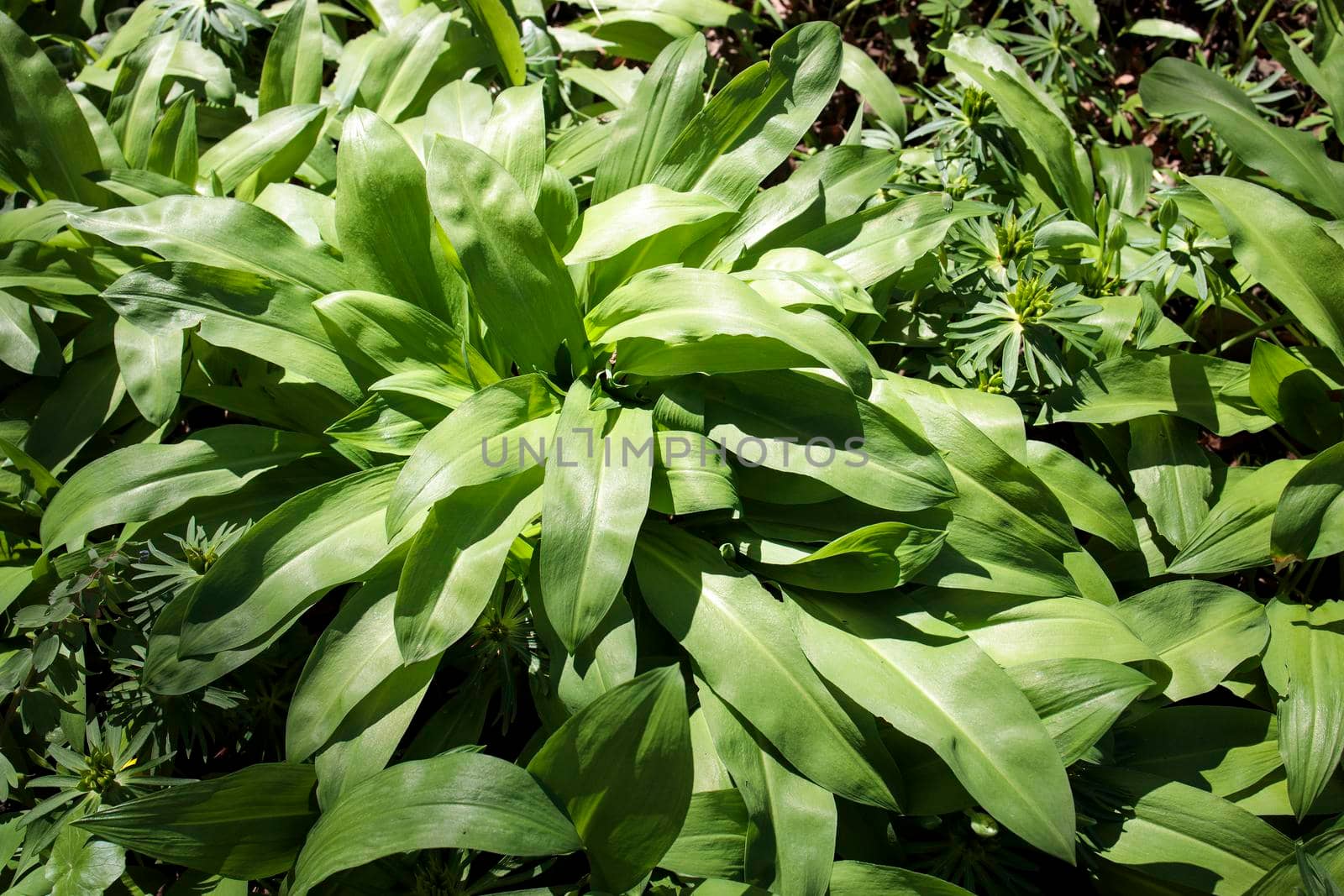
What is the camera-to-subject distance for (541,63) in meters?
2.50

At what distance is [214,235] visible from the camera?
1.82 metres

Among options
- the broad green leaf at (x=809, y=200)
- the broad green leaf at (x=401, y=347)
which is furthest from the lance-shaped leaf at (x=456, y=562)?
the broad green leaf at (x=809, y=200)

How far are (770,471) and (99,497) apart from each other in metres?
1.35

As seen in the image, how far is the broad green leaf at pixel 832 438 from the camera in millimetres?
1642

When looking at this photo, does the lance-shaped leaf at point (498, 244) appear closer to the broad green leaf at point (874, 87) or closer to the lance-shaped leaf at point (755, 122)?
the lance-shaped leaf at point (755, 122)

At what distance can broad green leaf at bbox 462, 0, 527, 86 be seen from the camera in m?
2.33

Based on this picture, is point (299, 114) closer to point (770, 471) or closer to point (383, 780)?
point (770, 471)

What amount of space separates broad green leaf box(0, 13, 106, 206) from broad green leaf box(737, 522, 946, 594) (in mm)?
1856

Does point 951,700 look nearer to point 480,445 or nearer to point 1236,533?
point 1236,533

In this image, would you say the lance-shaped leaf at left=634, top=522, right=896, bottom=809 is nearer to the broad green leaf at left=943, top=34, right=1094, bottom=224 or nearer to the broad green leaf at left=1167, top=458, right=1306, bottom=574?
the broad green leaf at left=1167, top=458, right=1306, bottom=574

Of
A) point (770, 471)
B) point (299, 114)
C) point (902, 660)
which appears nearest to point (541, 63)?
point (299, 114)

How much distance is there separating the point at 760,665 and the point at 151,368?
1.41m

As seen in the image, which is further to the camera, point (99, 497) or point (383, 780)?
point (99, 497)

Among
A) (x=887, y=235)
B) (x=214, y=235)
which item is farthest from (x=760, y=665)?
(x=214, y=235)
